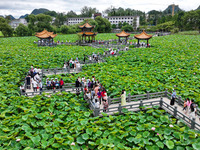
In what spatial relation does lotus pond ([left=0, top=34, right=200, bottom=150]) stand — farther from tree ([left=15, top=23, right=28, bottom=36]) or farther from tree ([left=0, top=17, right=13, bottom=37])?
tree ([left=15, top=23, right=28, bottom=36])

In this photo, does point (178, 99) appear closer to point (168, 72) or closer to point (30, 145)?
point (168, 72)

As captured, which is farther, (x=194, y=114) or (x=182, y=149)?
(x=194, y=114)

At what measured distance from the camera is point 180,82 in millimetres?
14117

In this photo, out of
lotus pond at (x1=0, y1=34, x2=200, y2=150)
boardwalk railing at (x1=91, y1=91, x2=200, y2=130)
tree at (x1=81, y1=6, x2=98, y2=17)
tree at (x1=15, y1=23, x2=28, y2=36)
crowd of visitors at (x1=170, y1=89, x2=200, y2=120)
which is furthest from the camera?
tree at (x1=81, y1=6, x2=98, y2=17)

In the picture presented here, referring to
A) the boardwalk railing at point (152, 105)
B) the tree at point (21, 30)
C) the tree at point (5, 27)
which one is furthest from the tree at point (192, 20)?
the tree at point (5, 27)

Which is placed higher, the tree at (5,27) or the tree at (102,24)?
the tree at (102,24)

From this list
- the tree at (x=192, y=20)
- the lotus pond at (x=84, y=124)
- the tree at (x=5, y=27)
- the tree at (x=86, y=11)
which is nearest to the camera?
the lotus pond at (x=84, y=124)

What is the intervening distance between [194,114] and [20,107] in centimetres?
992

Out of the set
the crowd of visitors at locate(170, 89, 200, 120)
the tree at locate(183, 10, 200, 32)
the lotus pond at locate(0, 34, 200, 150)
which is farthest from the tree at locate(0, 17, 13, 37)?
the tree at locate(183, 10, 200, 32)

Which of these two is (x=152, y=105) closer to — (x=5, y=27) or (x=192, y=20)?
(x=5, y=27)

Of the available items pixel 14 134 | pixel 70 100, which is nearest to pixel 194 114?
pixel 70 100

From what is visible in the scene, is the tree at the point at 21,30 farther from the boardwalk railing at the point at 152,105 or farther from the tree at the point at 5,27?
the boardwalk railing at the point at 152,105

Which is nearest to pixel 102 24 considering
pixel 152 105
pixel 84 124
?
pixel 152 105

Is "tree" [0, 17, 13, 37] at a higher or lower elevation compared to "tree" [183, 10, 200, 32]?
lower
